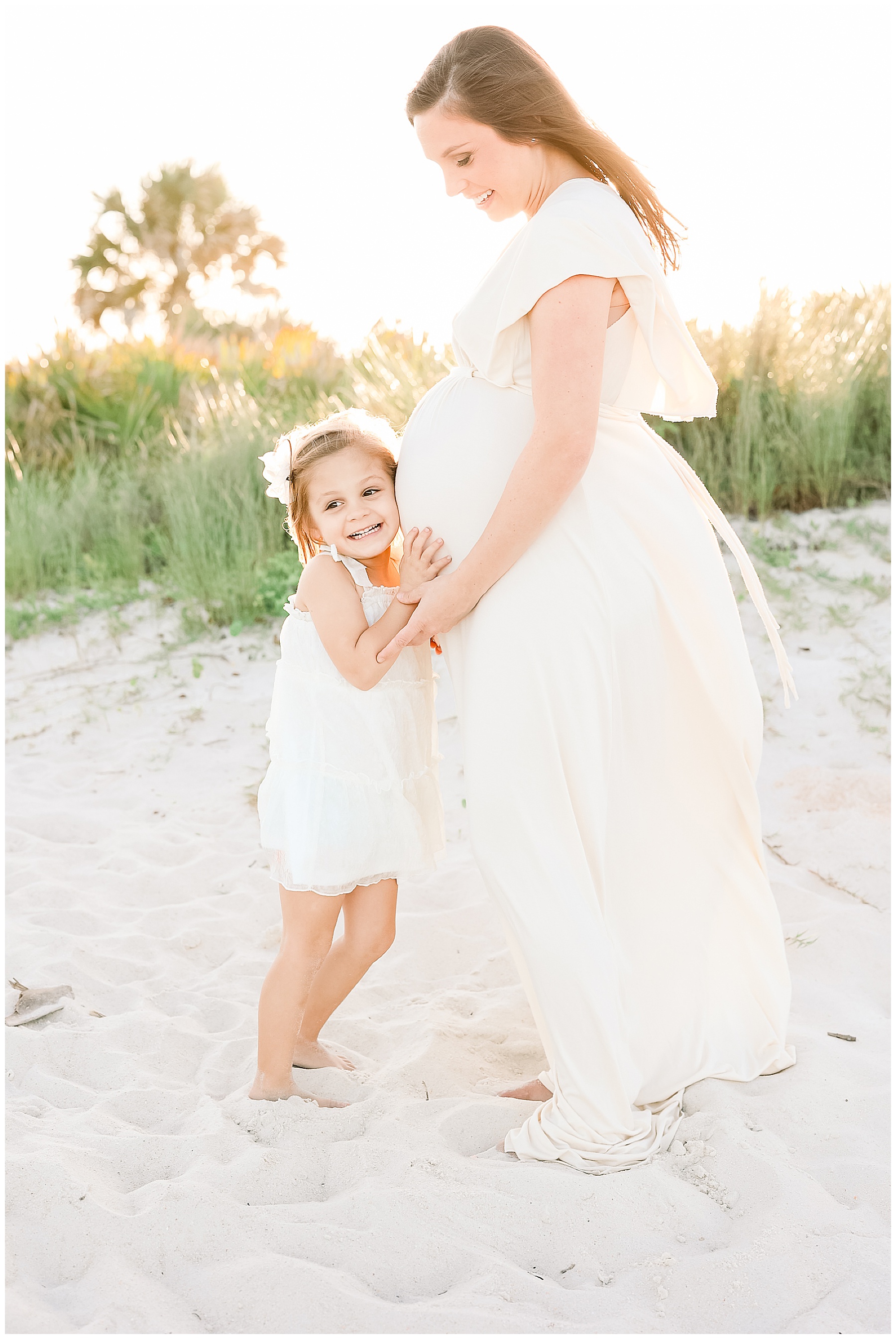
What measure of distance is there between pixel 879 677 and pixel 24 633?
17.5 ft

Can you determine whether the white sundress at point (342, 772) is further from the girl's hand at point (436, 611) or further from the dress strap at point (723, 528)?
the dress strap at point (723, 528)

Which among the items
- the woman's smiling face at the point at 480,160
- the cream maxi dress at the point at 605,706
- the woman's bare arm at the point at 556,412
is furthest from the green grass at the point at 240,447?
the woman's bare arm at the point at 556,412

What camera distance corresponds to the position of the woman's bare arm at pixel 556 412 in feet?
6.99

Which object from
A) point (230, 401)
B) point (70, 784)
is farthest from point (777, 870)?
point (230, 401)

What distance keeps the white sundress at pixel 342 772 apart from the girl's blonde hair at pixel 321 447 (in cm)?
20

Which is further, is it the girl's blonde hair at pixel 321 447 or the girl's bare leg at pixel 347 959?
the girl's bare leg at pixel 347 959

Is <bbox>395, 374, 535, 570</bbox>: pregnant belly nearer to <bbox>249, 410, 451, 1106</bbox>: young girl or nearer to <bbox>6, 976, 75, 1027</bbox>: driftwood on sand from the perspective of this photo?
<bbox>249, 410, 451, 1106</bbox>: young girl

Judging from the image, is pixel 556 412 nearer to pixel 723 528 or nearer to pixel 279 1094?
pixel 723 528

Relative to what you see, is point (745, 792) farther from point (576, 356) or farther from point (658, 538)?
point (576, 356)

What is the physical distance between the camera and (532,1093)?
8.66ft

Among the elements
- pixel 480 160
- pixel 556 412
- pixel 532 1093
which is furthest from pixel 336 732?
pixel 480 160

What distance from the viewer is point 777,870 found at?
3.99 m

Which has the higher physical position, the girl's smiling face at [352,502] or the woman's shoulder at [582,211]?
the woman's shoulder at [582,211]

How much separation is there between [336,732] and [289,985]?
639 millimetres
